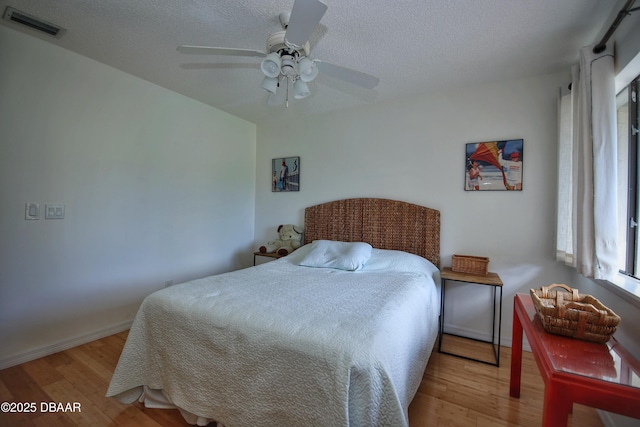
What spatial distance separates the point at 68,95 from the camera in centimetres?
216

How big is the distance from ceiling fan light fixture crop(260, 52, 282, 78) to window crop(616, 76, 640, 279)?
216 cm

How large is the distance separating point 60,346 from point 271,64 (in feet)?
8.99

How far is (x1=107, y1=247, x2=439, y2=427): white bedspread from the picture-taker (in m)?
1.00

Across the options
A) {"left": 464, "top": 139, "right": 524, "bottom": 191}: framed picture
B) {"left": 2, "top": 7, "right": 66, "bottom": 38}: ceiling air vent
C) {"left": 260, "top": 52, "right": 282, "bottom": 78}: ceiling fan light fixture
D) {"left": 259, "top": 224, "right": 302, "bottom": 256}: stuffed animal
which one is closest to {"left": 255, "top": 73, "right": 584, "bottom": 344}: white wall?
{"left": 464, "top": 139, "right": 524, "bottom": 191}: framed picture

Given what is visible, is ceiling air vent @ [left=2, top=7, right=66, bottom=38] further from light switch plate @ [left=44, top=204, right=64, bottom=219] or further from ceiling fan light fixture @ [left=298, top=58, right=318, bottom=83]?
ceiling fan light fixture @ [left=298, top=58, right=318, bottom=83]

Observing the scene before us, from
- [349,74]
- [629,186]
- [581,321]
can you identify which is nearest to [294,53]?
[349,74]

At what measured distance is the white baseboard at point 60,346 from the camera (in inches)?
76.2

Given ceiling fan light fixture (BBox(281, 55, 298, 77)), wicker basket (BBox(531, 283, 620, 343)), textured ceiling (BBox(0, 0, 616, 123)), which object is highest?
textured ceiling (BBox(0, 0, 616, 123))

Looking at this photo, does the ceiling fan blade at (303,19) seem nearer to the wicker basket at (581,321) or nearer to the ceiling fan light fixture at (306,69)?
the ceiling fan light fixture at (306,69)

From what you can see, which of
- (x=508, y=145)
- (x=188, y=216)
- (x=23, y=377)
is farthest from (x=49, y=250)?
(x=508, y=145)

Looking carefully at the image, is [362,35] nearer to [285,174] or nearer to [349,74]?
[349,74]

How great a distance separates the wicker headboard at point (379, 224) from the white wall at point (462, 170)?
109 millimetres

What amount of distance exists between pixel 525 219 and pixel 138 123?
12.2 ft

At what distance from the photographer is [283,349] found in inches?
44.3
